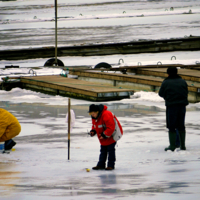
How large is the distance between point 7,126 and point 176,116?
120 inches

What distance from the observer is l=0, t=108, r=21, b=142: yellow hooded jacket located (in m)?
8.55

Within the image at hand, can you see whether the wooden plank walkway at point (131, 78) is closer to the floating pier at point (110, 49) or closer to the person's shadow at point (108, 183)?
the person's shadow at point (108, 183)

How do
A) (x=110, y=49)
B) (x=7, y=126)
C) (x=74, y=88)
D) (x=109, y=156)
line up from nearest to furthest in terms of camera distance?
(x=109, y=156), (x=7, y=126), (x=74, y=88), (x=110, y=49)

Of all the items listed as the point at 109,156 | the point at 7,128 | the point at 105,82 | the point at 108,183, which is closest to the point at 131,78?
the point at 105,82

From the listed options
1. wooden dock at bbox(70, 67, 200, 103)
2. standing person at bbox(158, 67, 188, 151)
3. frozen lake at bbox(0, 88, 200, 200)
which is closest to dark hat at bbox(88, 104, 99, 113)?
frozen lake at bbox(0, 88, 200, 200)

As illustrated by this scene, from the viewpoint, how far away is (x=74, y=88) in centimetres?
1547

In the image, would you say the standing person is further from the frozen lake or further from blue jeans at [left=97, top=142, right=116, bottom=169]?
Result: blue jeans at [left=97, top=142, right=116, bottom=169]

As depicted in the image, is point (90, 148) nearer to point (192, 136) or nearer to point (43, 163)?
point (43, 163)

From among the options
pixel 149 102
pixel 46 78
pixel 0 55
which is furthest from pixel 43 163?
pixel 0 55

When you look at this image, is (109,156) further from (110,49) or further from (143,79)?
→ (110,49)

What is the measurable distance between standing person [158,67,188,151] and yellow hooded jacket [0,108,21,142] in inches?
108

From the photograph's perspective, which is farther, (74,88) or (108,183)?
(74,88)

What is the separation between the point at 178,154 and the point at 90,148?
1606 mm

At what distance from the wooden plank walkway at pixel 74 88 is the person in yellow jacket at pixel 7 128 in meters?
5.83
